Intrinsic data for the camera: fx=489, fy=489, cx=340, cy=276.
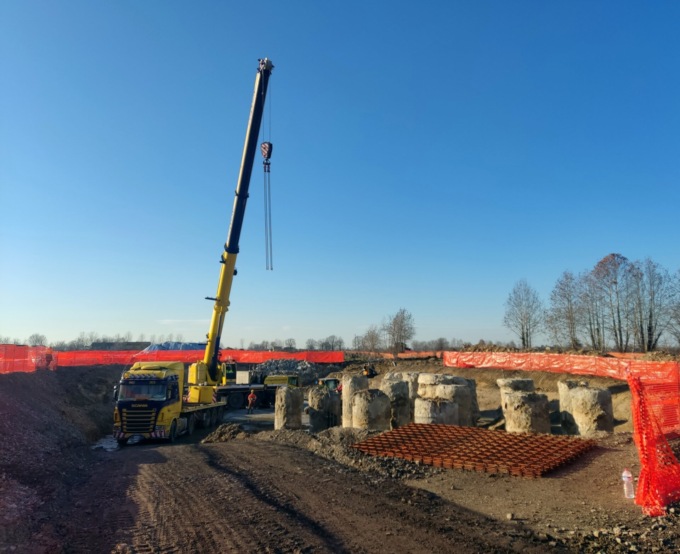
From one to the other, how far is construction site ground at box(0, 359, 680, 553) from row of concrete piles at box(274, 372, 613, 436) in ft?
3.97

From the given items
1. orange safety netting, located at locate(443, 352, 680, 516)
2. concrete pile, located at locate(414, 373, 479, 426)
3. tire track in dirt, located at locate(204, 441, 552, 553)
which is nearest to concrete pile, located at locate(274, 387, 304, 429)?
concrete pile, located at locate(414, 373, 479, 426)

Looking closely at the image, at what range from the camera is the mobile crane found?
17.1m

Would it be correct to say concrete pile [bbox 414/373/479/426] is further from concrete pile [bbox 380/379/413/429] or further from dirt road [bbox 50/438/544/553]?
dirt road [bbox 50/438/544/553]

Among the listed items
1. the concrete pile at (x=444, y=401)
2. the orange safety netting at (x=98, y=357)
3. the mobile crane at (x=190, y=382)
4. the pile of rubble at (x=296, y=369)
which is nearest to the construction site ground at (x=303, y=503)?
the concrete pile at (x=444, y=401)

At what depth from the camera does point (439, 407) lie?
46.1 feet

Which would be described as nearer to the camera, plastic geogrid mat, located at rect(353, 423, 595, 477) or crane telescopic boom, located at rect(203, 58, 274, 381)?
plastic geogrid mat, located at rect(353, 423, 595, 477)

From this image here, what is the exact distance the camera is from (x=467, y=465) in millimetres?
10141

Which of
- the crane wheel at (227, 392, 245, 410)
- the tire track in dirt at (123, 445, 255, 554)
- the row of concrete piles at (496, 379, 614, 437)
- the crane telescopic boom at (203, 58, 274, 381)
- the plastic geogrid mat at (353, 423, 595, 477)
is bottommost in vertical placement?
the crane wheel at (227, 392, 245, 410)

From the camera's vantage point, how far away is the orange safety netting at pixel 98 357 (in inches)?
1075

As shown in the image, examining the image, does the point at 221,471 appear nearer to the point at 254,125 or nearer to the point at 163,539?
the point at 163,539

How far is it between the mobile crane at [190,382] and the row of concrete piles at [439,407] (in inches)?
159

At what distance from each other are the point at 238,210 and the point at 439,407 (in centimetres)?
1196

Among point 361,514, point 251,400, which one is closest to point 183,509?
point 361,514

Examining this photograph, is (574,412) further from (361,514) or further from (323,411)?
(361,514)
